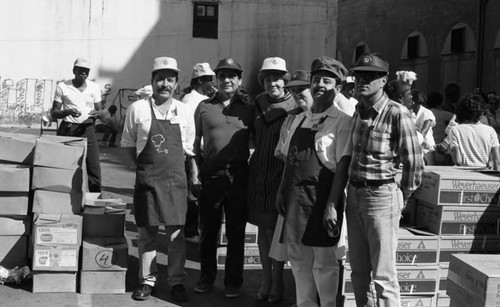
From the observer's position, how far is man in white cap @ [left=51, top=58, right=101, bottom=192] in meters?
8.52

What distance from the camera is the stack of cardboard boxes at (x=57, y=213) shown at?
5.97 meters

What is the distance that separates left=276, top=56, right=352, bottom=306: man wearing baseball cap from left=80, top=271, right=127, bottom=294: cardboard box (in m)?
1.68

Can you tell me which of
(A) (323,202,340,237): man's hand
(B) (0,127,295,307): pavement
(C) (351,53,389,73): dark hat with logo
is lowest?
(B) (0,127,295,307): pavement

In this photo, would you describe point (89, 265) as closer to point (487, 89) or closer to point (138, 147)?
point (138, 147)

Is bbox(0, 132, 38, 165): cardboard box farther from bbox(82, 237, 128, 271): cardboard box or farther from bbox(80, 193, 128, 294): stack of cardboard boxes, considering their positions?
bbox(82, 237, 128, 271): cardboard box

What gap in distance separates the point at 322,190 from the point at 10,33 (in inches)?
756

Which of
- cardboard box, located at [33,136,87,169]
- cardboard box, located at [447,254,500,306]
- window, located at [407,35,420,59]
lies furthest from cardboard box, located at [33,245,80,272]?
window, located at [407,35,420,59]

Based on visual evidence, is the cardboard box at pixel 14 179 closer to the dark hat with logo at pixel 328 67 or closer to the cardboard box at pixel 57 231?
the cardboard box at pixel 57 231

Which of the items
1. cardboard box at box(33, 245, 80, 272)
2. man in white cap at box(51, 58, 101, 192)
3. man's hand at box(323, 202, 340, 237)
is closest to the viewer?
man's hand at box(323, 202, 340, 237)

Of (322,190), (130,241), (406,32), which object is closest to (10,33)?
(406,32)

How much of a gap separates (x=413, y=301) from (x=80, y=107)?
4.79m

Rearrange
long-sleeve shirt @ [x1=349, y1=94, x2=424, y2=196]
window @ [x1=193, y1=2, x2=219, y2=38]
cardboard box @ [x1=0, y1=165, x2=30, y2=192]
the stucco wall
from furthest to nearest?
window @ [x1=193, y1=2, x2=219, y2=38]
the stucco wall
cardboard box @ [x1=0, y1=165, x2=30, y2=192]
long-sleeve shirt @ [x1=349, y1=94, x2=424, y2=196]

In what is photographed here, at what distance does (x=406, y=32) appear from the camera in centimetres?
2647

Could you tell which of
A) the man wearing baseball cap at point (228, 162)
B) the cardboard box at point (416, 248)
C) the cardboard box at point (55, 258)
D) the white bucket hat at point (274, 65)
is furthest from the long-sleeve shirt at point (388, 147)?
the cardboard box at point (55, 258)
